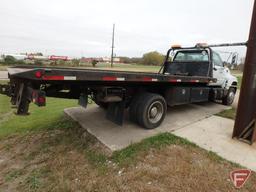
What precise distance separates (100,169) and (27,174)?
1.20 m

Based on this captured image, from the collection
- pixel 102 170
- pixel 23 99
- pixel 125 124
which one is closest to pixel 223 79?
pixel 125 124

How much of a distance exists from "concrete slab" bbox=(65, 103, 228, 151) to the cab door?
0.90m

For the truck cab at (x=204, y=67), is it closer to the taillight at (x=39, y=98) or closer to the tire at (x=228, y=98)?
the tire at (x=228, y=98)

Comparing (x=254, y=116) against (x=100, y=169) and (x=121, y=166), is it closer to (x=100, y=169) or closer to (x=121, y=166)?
(x=121, y=166)

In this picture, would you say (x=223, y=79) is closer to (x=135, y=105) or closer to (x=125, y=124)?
(x=135, y=105)

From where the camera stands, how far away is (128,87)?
Answer: 418cm

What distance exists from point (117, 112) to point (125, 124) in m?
0.52

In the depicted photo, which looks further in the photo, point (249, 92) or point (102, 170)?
point (249, 92)

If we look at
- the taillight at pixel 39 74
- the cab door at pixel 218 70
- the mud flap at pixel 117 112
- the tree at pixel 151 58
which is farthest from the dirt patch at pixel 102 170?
the tree at pixel 151 58

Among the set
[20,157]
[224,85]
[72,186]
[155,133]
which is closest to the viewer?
[72,186]

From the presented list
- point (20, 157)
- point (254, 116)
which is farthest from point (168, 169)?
point (20, 157)

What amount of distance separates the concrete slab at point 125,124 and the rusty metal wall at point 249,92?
110 cm

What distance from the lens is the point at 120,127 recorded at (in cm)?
439

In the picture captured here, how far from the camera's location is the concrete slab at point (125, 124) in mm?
3834
